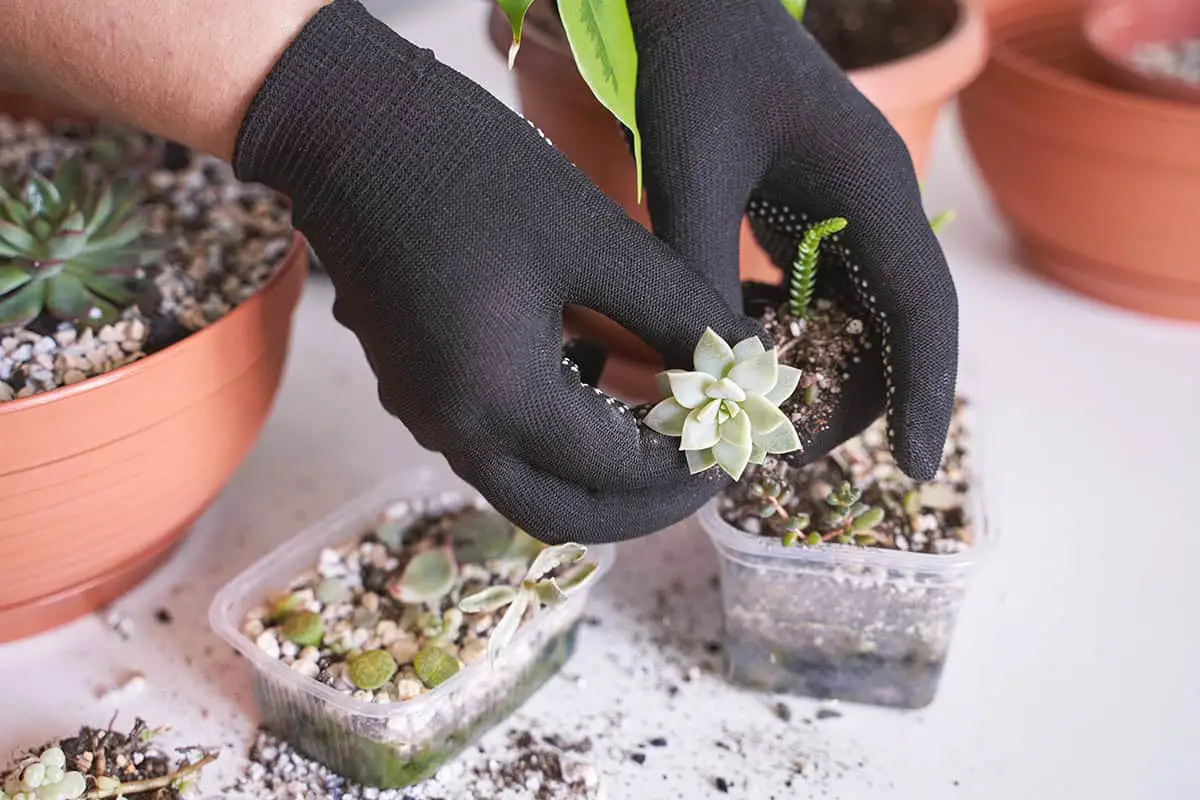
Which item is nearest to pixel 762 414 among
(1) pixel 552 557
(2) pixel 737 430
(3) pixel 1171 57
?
(2) pixel 737 430

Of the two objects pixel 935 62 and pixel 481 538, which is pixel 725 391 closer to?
pixel 481 538

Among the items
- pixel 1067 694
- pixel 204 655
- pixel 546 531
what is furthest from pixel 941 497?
pixel 204 655

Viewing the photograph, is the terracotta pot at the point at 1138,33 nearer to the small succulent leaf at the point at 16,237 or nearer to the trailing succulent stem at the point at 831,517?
the trailing succulent stem at the point at 831,517

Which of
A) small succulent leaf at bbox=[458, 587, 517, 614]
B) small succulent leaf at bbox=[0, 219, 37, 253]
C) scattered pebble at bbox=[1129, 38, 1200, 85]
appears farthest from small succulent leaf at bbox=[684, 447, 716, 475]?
scattered pebble at bbox=[1129, 38, 1200, 85]

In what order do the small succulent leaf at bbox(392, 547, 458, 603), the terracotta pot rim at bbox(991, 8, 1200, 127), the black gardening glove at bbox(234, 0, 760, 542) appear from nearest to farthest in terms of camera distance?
the black gardening glove at bbox(234, 0, 760, 542) < the small succulent leaf at bbox(392, 547, 458, 603) < the terracotta pot rim at bbox(991, 8, 1200, 127)

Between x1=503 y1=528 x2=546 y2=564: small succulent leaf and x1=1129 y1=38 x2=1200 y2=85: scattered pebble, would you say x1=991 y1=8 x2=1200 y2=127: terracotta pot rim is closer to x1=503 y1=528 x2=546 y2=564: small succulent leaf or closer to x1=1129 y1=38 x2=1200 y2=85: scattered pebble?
x1=1129 y1=38 x2=1200 y2=85: scattered pebble

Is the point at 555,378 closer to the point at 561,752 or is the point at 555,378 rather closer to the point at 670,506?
the point at 670,506
